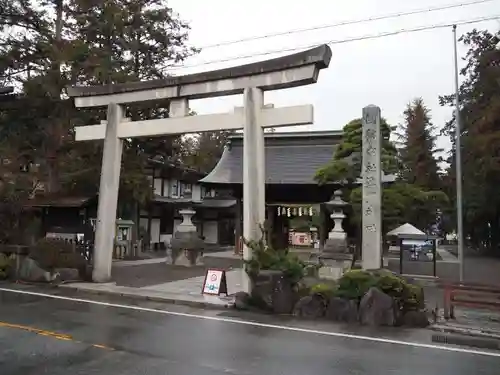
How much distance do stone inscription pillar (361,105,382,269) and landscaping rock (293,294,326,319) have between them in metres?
2.54

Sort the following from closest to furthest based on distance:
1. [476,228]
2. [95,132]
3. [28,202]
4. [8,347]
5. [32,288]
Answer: [8,347]
[32,288]
[95,132]
[28,202]
[476,228]

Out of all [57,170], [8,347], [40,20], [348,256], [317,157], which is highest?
[40,20]

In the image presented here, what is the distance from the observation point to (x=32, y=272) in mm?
15609

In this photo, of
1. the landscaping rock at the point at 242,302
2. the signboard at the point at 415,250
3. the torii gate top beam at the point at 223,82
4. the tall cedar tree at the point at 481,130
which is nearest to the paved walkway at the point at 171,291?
the landscaping rock at the point at 242,302

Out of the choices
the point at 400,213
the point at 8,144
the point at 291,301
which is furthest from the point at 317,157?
the point at 291,301

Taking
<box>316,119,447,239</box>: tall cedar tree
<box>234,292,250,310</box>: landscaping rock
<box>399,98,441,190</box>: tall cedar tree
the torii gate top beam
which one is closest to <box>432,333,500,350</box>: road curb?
<box>234,292,250,310</box>: landscaping rock

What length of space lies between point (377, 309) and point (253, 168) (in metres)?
4.97

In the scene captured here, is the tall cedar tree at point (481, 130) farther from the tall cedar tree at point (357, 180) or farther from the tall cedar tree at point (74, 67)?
the tall cedar tree at point (74, 67)

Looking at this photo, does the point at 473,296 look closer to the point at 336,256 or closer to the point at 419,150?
the point at 336,256

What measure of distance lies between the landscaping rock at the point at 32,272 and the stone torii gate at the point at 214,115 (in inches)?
62.6

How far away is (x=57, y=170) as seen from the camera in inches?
859

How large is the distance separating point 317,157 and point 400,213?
8865 mm

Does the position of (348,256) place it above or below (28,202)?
below

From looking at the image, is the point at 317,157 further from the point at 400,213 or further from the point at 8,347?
the point at 8,347
